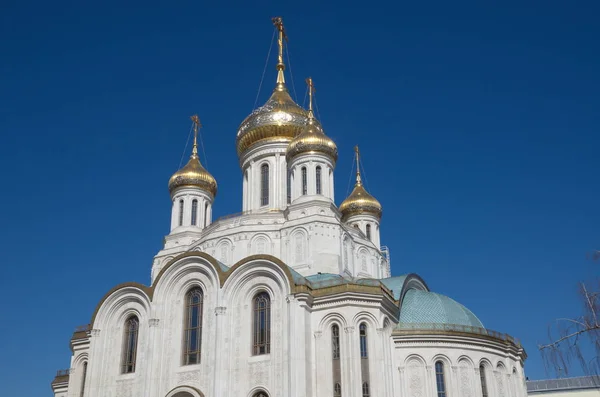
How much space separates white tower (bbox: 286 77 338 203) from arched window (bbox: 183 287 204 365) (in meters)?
6.27

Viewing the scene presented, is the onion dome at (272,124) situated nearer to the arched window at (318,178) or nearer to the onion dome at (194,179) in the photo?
the onion dome at (194,179)

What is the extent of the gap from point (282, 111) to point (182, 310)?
1223 cm

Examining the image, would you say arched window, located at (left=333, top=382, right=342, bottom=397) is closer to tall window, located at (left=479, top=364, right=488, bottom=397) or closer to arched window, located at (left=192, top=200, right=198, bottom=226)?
Result: tall window, located at (left=479, top=364, right=488, bottom=397)

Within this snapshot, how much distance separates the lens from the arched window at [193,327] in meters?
24.5

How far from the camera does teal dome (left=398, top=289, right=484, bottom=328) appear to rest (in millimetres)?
24906

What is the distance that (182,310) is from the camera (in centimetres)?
2539

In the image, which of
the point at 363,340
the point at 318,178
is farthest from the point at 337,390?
the point at 318,178

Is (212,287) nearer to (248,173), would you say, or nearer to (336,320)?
(336,320)

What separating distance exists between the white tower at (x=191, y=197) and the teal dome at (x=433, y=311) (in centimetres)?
1155

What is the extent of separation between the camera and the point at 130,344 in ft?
85.8

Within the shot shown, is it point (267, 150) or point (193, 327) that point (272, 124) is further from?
point (193, 327)

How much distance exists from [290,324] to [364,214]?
1433 centimetres

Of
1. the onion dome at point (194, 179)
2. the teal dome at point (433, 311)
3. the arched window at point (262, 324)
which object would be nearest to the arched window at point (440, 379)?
the teal dome at point (433, 311)

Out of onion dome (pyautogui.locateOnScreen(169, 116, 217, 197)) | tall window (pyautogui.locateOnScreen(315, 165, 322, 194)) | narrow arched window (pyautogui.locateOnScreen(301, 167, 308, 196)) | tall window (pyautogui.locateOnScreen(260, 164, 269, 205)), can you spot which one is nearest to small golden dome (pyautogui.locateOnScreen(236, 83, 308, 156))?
tall window (pyautogui.locateOnScreen(260, 164, 269, 205))
